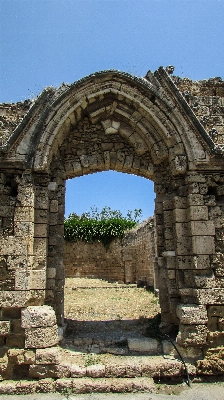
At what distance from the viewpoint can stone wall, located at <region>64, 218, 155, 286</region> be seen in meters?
19.7

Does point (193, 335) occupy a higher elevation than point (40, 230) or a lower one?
lower

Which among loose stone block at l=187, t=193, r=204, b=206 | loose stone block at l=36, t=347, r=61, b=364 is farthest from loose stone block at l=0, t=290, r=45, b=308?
loose stone block at l=187, t=193, r=204, b=206

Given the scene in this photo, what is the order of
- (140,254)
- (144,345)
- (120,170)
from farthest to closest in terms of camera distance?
(140,254) < (120,170) < (144,345)

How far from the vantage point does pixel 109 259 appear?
71.0 feet

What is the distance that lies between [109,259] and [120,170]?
51.3 feet

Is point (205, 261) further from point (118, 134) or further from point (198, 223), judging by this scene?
point (118, 134)

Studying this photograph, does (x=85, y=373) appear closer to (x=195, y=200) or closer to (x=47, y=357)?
(x=47, y=357)

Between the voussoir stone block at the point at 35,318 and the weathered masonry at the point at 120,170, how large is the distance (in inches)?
0.6

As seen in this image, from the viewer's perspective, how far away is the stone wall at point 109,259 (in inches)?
774

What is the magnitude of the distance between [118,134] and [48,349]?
4.18 metres

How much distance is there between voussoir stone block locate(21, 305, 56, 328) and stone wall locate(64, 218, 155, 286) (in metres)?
13.0

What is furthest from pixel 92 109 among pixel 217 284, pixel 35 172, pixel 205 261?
pixel 217 284

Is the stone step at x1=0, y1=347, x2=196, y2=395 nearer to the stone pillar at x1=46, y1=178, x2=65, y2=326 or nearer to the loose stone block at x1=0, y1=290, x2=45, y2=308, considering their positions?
the loose stone block at x1=0, y1=290, x2=45, y2=308

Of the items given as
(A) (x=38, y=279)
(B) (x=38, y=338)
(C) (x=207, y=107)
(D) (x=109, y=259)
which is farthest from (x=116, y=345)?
(D) (x=109, y=259)
